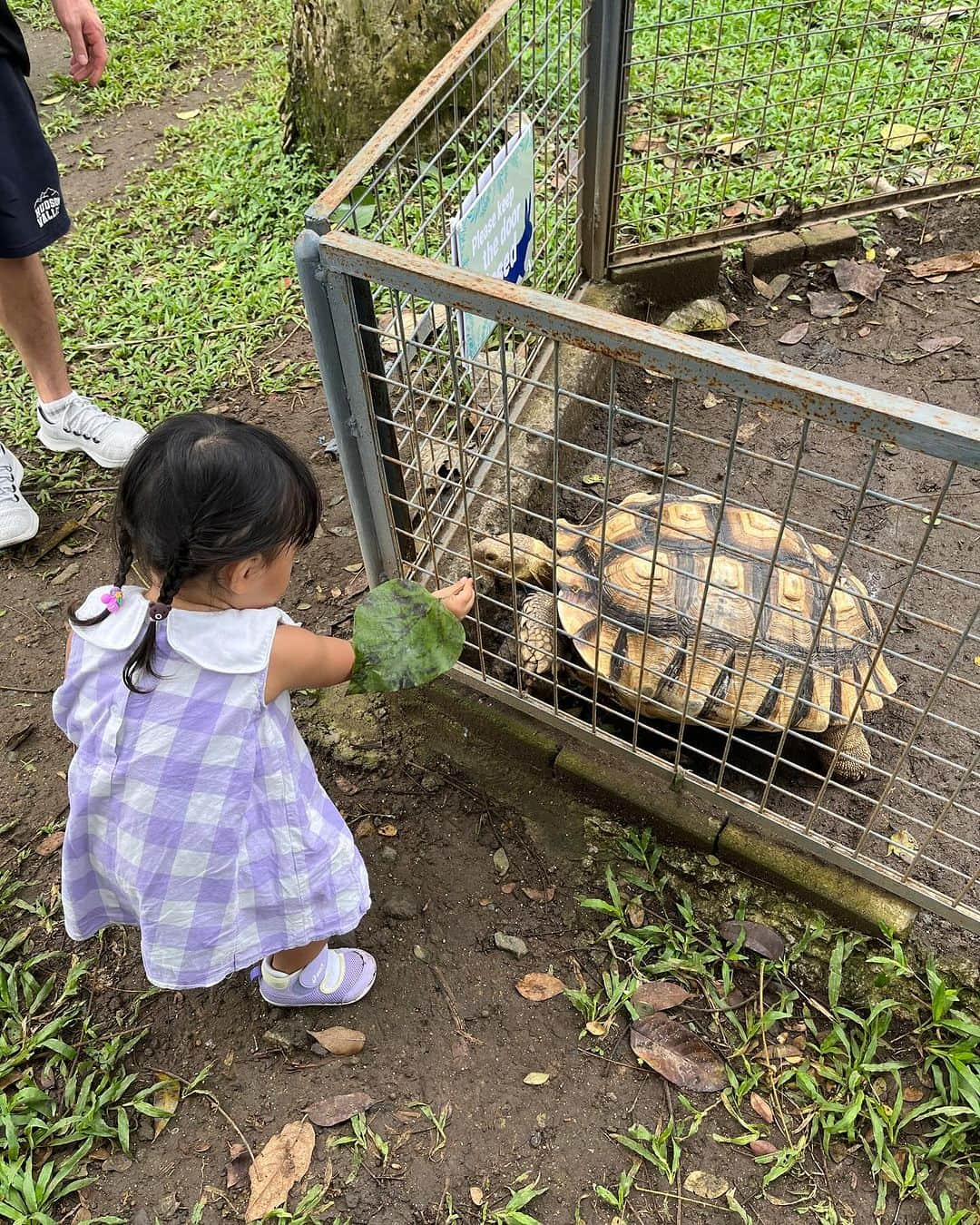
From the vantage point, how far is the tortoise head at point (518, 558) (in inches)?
112

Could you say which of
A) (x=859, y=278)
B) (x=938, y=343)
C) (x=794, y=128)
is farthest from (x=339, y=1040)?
(x=794, y=128)

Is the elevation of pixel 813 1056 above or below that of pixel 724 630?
below

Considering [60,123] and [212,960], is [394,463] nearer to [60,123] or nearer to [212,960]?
[212,960]

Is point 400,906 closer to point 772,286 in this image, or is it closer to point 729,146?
point 772,286

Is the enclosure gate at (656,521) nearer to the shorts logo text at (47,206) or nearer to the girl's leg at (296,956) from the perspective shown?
the girl's leg at (296,956)

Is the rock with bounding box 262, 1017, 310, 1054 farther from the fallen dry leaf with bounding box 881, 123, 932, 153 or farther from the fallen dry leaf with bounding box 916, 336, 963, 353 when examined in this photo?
the fallen dry leaf with bounding box 881, 123, 932, 153

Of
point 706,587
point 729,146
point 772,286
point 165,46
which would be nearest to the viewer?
point 706,587

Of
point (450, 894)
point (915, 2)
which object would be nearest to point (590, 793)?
point (450, 894)

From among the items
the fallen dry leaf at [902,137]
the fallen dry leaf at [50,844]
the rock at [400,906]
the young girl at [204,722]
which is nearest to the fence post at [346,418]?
the young girl at [204,722]

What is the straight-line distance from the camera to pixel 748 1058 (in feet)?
7.48

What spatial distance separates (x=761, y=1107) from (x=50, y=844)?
6.38 feet

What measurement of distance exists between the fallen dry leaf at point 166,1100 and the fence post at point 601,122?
323cm

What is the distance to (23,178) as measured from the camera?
306 cm

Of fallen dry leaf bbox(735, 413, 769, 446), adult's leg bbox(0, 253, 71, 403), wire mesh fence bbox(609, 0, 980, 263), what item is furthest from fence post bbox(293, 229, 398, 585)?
wire mesh fence bbox(609, 0, 980, 263)
